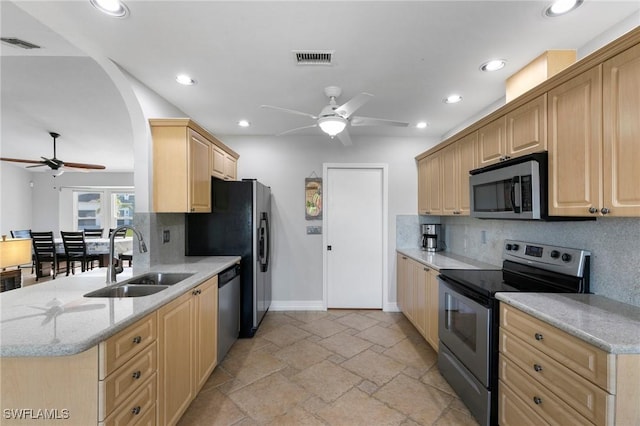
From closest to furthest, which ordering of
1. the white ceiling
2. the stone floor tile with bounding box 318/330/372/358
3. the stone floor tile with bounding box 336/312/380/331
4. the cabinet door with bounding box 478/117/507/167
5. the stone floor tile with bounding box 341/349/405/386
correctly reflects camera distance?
the white ceiling, the cabinet door with bounding box 478/117/507/167, the stone floor tile with bounding box 341/349/405/386, the stone floor tile with bounding box 318/330/372/358, the stone floor tile with bounding box 336/312/380/331

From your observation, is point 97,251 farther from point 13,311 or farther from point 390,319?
point 390,319

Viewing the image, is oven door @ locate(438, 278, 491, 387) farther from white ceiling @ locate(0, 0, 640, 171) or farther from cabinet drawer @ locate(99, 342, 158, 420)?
cabinet drawer @ locate(99, 342, 158, 420)

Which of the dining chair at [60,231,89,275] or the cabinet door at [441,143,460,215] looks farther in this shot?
the dining chair at [60,231,89,275]

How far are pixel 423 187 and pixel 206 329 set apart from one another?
10.2ft

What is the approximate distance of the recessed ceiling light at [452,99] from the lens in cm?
269

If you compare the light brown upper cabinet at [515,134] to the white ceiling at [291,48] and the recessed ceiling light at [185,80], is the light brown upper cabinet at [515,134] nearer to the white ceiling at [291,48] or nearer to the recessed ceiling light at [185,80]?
the white ceiling at [291,48]

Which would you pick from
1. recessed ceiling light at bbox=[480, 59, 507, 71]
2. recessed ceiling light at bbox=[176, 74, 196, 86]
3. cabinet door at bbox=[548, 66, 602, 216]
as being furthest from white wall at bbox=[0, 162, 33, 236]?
cabinet door at bbox=[548, 66, 602, 216]

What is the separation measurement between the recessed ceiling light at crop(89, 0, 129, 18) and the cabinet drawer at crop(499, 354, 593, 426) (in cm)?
299

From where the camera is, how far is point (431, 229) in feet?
12.1

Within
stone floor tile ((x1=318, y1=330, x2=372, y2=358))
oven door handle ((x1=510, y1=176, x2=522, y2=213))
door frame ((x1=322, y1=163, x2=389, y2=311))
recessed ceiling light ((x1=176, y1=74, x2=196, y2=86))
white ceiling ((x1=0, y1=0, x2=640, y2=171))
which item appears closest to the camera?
white ceiling ((x1=0, y1=0, x2=640, y2=171))

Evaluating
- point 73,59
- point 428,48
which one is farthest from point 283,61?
point 73,59

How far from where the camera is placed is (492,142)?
2.30 metres

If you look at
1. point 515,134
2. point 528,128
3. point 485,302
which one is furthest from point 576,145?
point 485,302

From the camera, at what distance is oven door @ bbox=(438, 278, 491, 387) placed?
5.86ft
